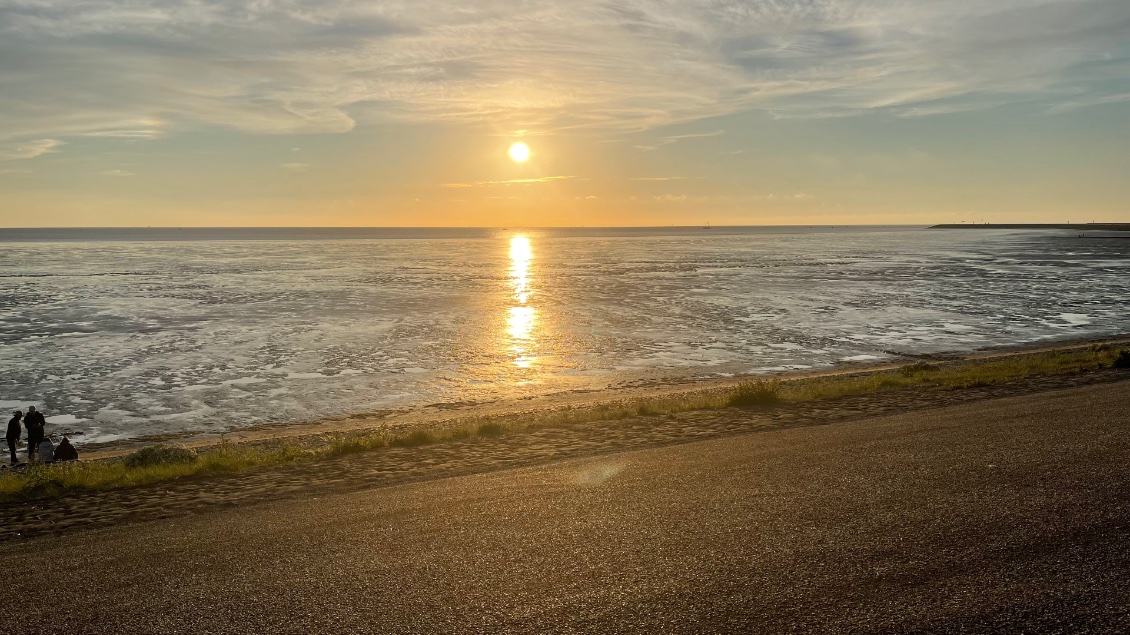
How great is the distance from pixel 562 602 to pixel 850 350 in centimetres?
2702

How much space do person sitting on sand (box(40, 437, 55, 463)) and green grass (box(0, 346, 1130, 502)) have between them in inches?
78.9

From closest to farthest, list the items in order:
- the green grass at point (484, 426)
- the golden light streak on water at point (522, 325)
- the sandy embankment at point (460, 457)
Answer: the sandy embankment at point (460, 457)
the green grass at point (484, 426)
the golden light streak on water at point (522, 325)

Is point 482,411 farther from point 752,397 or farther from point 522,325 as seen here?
point 522,325

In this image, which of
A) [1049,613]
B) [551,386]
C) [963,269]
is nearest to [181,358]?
[551,386]

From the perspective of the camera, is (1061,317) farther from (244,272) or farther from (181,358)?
(244,272)

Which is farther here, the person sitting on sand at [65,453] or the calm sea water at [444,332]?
the calm sea water at [444,332]

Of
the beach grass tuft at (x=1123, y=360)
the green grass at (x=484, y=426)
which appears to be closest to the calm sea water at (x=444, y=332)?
the green grass at (x=484, y=426)

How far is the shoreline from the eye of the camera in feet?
60.5

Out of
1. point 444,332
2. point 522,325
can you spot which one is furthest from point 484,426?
point 522,325

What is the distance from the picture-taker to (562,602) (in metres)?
7.09

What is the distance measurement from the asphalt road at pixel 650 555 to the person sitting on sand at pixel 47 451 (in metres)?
8.38

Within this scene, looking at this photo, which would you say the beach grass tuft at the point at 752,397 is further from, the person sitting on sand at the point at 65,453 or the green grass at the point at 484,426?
the person sitting on sand at the point at 65,453

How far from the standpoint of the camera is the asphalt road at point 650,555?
22.4 ft

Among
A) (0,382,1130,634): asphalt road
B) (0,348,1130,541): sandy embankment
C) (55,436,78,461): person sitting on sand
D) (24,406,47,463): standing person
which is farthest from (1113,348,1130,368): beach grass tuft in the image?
(24,406,47,463): standing person
